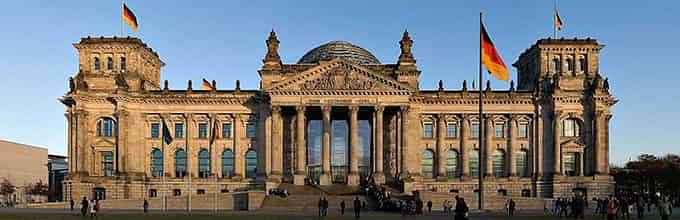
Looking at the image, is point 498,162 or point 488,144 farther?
point 498,162

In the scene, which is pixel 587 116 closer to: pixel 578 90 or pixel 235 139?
pixel 578 90

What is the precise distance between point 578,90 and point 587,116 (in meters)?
3.28

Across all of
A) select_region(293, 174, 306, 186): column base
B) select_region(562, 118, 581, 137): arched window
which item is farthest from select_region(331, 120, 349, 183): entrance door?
select_region(562, 118, 581, 137): arched window

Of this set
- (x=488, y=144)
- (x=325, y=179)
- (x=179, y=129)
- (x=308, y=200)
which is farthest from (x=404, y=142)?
(x=179, y=129)

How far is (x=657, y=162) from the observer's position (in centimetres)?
13762

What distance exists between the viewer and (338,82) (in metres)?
91.0

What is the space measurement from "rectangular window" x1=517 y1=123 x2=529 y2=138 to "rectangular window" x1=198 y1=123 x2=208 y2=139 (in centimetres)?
3794

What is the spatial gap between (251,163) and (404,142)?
62.7 feet

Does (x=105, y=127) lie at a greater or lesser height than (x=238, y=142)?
greater

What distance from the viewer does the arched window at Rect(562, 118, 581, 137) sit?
95.8 meters

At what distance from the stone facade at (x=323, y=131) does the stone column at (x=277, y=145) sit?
13cm

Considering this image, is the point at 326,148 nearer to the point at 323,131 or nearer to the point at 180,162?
the point at 323,131

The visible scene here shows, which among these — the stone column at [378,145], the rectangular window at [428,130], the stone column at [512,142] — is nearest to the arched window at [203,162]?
the stone column at [378,145]

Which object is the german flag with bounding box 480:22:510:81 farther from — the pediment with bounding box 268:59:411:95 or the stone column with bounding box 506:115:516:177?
the stone column with bounding box 506:115:516:177
